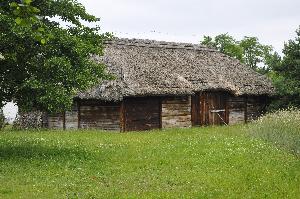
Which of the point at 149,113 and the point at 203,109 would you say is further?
the point at 203,109

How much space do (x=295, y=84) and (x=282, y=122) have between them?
12.4 meters

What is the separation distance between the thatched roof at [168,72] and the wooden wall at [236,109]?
1.13 m

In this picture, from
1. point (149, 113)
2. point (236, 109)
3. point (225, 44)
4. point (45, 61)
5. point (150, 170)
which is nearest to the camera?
point (150, 170)

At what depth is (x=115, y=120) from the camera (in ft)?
89.4

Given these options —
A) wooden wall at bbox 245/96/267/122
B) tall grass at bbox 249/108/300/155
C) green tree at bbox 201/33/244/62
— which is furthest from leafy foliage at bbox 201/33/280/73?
tall grass at bbox 249/108/300/155

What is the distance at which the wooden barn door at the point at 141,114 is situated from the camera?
27531mm

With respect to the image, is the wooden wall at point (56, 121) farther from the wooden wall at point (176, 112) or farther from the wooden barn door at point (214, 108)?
the wooden barn door at point (214, 108)

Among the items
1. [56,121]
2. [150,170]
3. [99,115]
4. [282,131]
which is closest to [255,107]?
[99,115]

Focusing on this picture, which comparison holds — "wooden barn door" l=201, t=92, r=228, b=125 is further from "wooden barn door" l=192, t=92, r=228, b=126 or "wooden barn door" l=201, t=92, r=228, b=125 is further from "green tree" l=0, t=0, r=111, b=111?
"green tree" l=0, t=0, r=111, b=111

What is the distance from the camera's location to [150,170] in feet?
43.5

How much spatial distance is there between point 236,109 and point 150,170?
70.7ft

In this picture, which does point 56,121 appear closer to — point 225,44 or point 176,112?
point 176,112

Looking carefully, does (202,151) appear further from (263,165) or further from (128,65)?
(128,65)

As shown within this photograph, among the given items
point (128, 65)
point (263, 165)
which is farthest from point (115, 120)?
point (263, 165)
